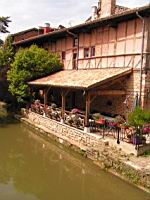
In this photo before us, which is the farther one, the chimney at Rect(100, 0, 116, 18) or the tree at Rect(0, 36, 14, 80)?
the tree at Rect(0, 36, 14, 80)

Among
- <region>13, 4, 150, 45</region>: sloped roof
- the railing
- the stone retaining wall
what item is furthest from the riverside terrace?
<region>13, 4, 150, 45</region>: sloped roof

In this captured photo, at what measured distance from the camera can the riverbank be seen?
408 inches

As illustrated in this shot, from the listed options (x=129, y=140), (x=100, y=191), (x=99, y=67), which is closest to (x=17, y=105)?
A: (x=99, y=67)

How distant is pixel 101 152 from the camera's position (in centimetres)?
1262

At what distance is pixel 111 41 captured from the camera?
18.0 m

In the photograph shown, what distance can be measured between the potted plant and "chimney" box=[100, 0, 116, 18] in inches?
457

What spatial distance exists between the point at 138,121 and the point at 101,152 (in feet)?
7.23

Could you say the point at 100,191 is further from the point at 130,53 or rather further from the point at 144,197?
the point at 130,53

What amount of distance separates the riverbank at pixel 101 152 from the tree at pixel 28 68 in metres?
4.60

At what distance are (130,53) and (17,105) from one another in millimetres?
14592

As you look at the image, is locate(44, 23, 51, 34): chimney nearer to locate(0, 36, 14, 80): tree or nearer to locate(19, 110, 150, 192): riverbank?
locate(0, 36, 14, 80): tree

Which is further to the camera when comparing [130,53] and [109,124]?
[130,53]

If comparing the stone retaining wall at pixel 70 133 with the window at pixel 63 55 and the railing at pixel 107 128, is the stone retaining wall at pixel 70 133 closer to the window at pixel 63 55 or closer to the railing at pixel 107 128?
the railing at pixel 107 128

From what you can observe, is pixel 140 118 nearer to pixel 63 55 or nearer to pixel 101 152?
pixel 101 152
